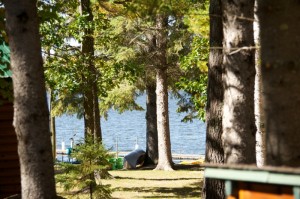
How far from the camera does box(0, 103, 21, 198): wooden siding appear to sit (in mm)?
16031

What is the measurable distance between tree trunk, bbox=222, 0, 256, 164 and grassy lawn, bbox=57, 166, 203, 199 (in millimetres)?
9520

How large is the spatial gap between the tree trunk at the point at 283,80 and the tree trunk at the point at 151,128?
88.8 ft

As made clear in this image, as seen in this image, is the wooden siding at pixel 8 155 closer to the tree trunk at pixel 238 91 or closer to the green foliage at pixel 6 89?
the green foliage at pixel 6 89

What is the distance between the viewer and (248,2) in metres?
9.59

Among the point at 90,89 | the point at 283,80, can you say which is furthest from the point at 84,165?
the point at 283,80

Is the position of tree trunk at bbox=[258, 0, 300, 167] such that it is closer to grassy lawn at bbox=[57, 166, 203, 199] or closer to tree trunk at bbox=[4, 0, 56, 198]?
tree trunk at bbox=[4, 0, 56, 198]

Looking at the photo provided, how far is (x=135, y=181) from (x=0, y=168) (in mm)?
8781

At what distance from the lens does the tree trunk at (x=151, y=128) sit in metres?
32.6

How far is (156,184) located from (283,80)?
59.6 ft

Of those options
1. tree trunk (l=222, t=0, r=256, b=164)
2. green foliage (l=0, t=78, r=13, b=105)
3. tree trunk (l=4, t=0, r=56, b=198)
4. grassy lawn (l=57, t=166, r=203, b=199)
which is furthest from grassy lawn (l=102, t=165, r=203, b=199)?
tree trunk (l=4, t=0, r=56, b=198)

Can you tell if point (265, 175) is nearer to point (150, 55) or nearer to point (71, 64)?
point (71, 64)

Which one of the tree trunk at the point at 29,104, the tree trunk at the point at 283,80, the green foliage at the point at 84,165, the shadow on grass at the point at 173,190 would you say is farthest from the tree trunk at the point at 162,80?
the tree trunk at the point at 283,80

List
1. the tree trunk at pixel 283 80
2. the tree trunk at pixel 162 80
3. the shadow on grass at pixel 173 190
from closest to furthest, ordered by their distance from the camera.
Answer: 1. the tree trunk at pixel 283 80
2. the shadow on grass at pixel 173 190
3. the tree trunk at pixel 162 80

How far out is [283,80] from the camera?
208 inches
